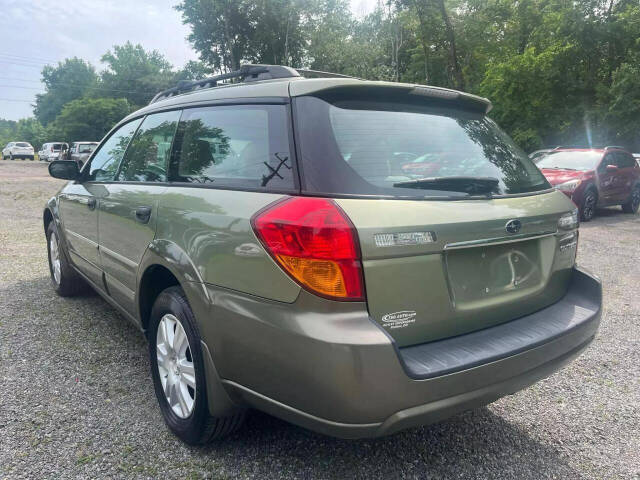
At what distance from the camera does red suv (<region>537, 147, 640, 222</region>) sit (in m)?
10.8

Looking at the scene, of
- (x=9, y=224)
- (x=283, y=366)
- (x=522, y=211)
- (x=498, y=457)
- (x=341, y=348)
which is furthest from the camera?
(x=9, y=224)

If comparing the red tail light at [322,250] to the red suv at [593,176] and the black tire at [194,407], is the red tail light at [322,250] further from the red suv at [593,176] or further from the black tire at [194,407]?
the red suv at [593,176]

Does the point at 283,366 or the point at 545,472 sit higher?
the point at 283,366

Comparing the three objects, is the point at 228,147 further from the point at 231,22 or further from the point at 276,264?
the point at 231,22

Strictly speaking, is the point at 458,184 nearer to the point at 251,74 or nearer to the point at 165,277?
the point at 251,74

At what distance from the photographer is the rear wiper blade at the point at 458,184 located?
2.10 meters

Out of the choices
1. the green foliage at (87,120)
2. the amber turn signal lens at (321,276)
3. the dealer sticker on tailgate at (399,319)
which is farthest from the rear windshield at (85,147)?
the dealer sticker on tailgate at (399,319)

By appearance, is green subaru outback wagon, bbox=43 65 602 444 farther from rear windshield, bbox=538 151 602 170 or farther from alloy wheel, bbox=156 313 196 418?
rear windshield, bbox=538 151 602 170

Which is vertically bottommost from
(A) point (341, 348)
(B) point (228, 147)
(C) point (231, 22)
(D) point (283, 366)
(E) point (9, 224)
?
(E) point (9, 224)

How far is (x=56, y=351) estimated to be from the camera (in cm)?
362

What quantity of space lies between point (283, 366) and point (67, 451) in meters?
1.36

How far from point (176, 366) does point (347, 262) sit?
1250 millimetres

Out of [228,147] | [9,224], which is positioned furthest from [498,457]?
[9,224]

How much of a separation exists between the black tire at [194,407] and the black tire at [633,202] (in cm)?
1334
